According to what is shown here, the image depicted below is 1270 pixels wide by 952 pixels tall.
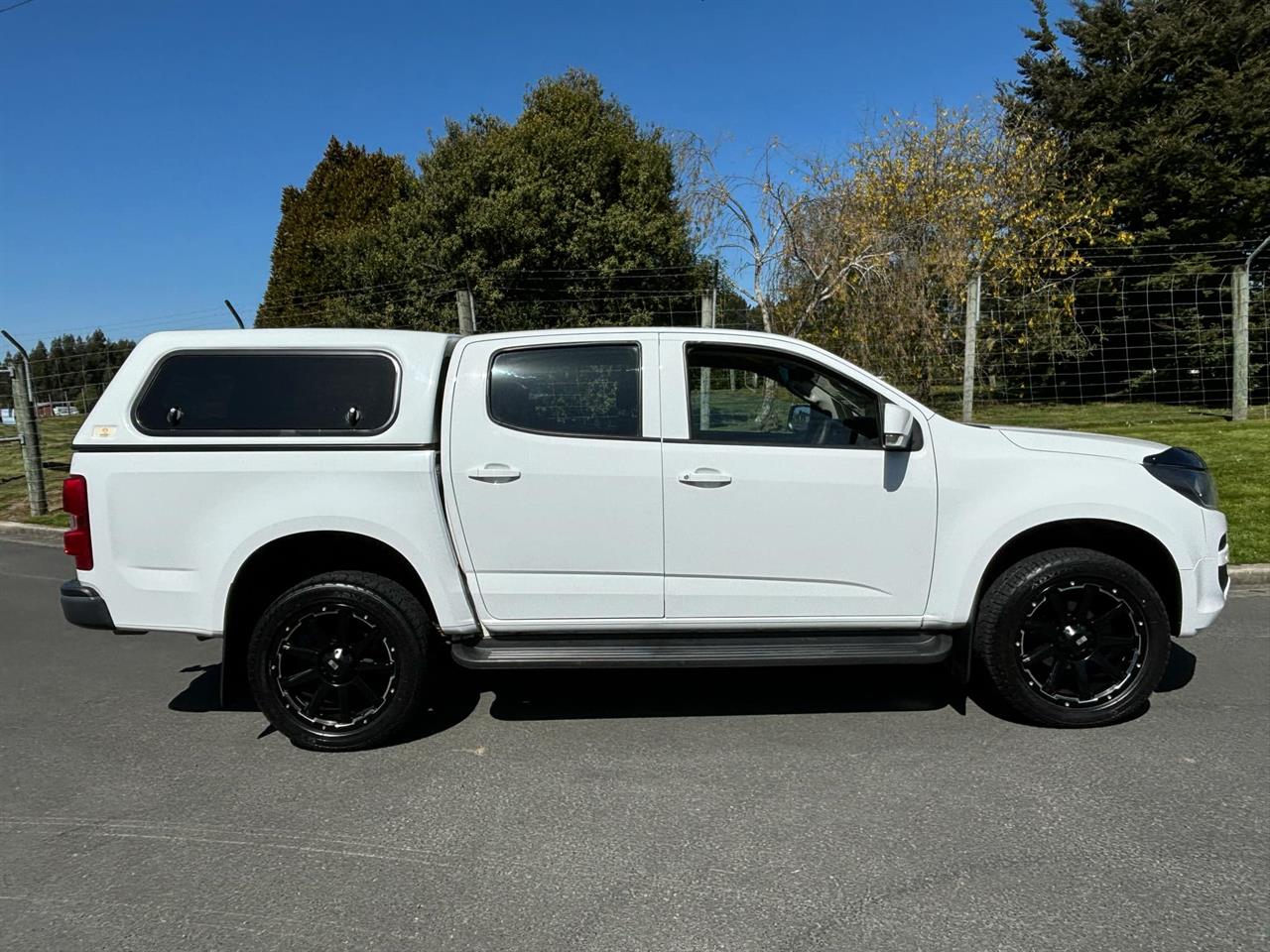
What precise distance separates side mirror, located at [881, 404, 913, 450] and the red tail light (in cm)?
360

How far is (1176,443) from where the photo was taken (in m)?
11.2

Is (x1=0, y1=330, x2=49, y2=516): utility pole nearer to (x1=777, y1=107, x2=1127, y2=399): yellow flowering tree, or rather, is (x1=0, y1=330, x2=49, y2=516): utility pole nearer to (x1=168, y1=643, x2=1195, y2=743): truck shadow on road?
(x1=168, y1=643, x2=1195, y2=743): truck shadow on road

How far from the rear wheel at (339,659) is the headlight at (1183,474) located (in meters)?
3.46

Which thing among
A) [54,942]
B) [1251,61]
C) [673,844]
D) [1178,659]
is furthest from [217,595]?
[1251,61]

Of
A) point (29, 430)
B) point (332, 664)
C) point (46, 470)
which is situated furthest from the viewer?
point (46, 470)

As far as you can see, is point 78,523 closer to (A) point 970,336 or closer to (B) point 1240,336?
(A) point 970,336

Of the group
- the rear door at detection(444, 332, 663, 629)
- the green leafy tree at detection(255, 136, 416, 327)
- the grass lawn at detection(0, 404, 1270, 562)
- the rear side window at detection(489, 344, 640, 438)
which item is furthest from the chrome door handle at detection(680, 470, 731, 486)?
the green leafy tree at detection(255, 136, 416, 327)

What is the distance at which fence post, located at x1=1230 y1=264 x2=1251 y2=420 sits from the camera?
12.8 metres

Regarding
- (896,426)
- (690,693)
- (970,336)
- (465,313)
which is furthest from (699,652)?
(970,336)

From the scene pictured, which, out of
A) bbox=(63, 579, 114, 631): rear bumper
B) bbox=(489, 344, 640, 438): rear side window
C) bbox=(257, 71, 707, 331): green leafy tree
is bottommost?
bbox=(63, 579, 114, 631): rear bumper

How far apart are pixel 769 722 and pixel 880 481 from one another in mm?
1285

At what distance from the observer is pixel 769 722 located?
4.20 meters

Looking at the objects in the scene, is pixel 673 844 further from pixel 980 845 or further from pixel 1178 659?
pixel 1178 659

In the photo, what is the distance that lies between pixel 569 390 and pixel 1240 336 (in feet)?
42.6
